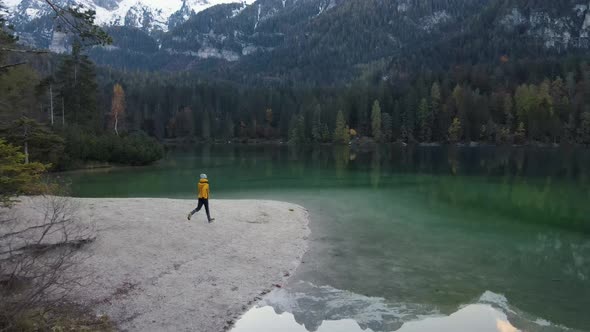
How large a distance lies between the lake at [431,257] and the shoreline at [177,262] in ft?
2.98

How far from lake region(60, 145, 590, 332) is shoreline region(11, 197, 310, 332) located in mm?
907

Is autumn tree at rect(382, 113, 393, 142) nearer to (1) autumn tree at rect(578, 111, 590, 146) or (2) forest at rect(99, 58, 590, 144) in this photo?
(2) forest at rect(99, 58, 590, 144)

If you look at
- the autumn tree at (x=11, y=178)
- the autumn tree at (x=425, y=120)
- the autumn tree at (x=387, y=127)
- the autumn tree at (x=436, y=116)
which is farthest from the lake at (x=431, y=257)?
the autumn tree at (x=387, y=127)

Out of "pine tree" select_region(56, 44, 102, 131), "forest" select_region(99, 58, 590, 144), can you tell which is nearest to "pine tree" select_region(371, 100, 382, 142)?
"forest" select_region(99, 58, 590, 144)

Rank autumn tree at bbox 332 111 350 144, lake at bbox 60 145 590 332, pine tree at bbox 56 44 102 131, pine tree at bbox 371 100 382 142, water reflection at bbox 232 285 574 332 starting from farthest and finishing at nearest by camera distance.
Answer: autumn tree at bbox 332 111 350 144
pine tree at bbox 371 100 382 142
pine tree at bbox 56 44 102 131
lake at bbox 60 145 590 332
water reflection at bbox 232 285 574 332

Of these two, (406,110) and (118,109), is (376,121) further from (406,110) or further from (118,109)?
(118,109)

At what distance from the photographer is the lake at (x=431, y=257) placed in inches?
500

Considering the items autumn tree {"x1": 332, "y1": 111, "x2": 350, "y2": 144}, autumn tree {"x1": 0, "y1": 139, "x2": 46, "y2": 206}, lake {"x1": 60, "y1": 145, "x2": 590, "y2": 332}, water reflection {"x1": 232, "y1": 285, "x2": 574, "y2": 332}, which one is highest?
autumn tree {"x1": 332, "y1": 111, "x2": 350, "y2": 144}

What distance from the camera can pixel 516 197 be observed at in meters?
34.5

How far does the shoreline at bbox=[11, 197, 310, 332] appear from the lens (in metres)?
12.2

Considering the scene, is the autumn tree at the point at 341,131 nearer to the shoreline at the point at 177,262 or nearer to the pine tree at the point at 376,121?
the pine tree at the point at 376,121

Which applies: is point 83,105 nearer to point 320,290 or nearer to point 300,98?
point 320,290

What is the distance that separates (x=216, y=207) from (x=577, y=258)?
670 inches

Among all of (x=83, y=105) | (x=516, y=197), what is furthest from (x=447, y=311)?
(x=83, y=105)
